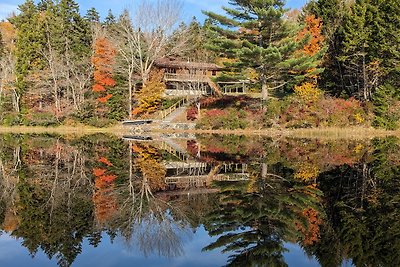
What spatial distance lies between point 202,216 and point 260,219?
1098 millimetres

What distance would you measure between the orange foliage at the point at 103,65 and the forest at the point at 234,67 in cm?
11

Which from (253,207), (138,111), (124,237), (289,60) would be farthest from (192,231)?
(138,111)

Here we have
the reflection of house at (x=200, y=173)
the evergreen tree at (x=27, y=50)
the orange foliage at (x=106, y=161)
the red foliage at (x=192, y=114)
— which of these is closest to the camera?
the reflection of house at (x=200, y=173)

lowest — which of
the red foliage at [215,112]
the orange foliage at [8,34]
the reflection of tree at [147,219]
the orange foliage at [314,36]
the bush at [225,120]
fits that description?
the reflection of tree at [147,219]

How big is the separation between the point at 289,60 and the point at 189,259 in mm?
26962

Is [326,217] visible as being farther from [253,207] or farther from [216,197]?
[216,197]

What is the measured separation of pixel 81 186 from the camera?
10305 mm

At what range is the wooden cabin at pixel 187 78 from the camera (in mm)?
43812

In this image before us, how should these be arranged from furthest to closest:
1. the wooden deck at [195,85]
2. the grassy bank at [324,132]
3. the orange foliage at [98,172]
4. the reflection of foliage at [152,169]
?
the wooden deck at [195,85], the grassy bank at [324,132], the orange foliage at [98,172], the reflection of foliage at [152,169]

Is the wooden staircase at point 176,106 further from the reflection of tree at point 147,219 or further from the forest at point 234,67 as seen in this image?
the reflection of tree at point 147,219

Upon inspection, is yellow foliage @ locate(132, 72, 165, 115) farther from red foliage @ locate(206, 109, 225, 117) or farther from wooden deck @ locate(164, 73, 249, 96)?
red foliage @ locate(206, 109, 225, 117)

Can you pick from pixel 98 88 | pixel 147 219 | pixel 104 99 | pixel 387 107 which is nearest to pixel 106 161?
pixel 147 219

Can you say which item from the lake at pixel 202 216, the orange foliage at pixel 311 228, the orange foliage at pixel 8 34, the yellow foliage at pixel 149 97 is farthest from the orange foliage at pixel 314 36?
the orange foliage at pixel 8 34

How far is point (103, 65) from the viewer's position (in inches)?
1742
